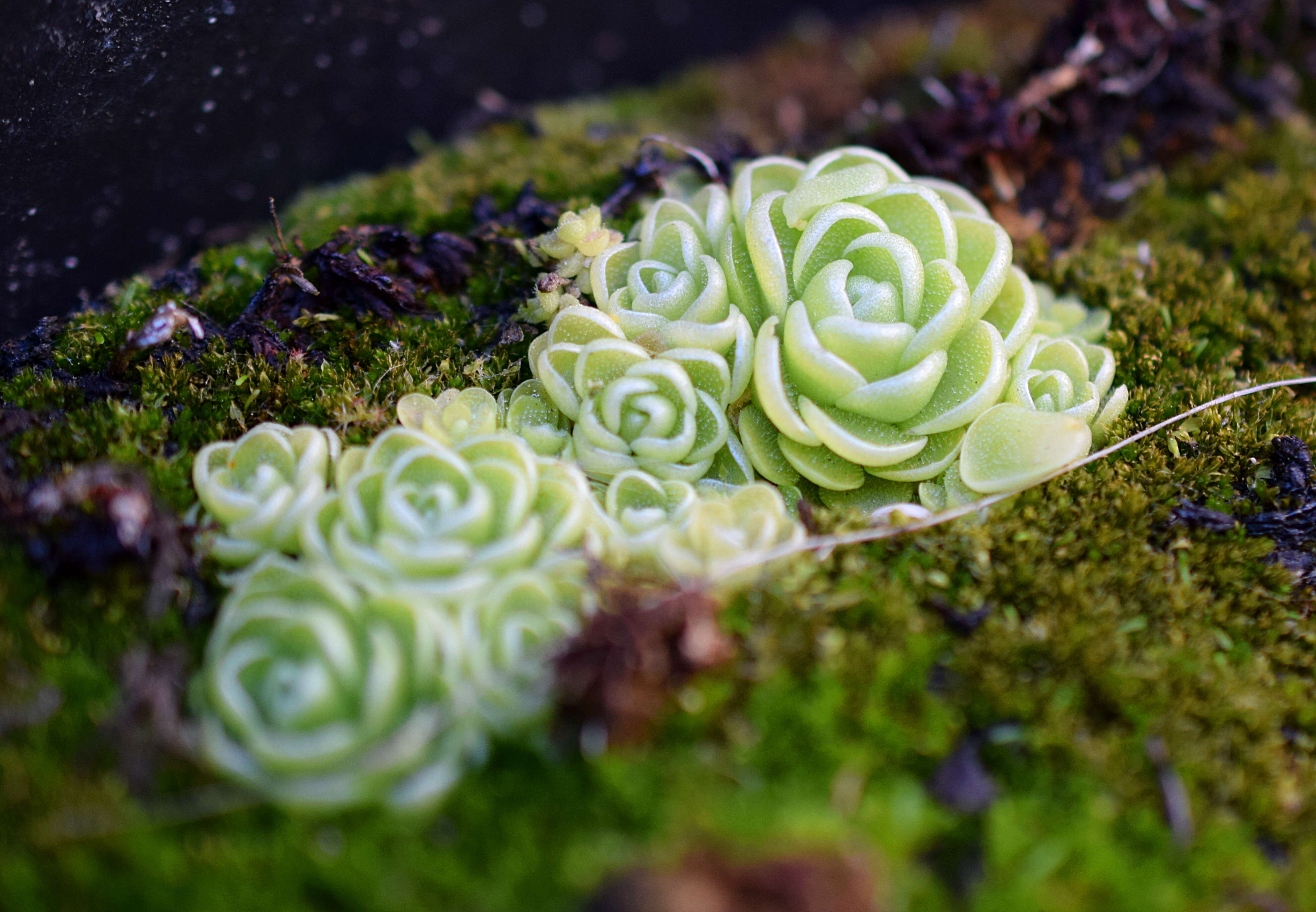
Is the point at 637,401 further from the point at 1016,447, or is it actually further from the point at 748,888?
the point at 748,888

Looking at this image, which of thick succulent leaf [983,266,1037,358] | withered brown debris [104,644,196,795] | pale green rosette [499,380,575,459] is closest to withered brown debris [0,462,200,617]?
withered brown debris [104,644,196,795]

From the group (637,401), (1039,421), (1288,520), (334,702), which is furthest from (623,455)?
(1288,520)

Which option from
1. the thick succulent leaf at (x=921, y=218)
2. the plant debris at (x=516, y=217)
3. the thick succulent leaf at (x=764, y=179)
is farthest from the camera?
the plant debris at (x=516, y=217)

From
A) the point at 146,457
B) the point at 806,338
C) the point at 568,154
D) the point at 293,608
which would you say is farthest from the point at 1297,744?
the point at 568,154

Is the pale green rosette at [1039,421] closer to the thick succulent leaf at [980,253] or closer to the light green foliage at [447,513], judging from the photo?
the thick succulent leaf at [980,253]

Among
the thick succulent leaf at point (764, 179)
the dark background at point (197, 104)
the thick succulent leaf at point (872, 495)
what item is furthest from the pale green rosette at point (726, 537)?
the dark background at point (197, 104)

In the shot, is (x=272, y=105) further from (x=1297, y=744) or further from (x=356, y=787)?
(x=1297, y=744)

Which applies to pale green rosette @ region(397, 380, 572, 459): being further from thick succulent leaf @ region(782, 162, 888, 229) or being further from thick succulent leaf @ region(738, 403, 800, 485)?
thick succulent leaf @ region(782, 162, 888, 229)
